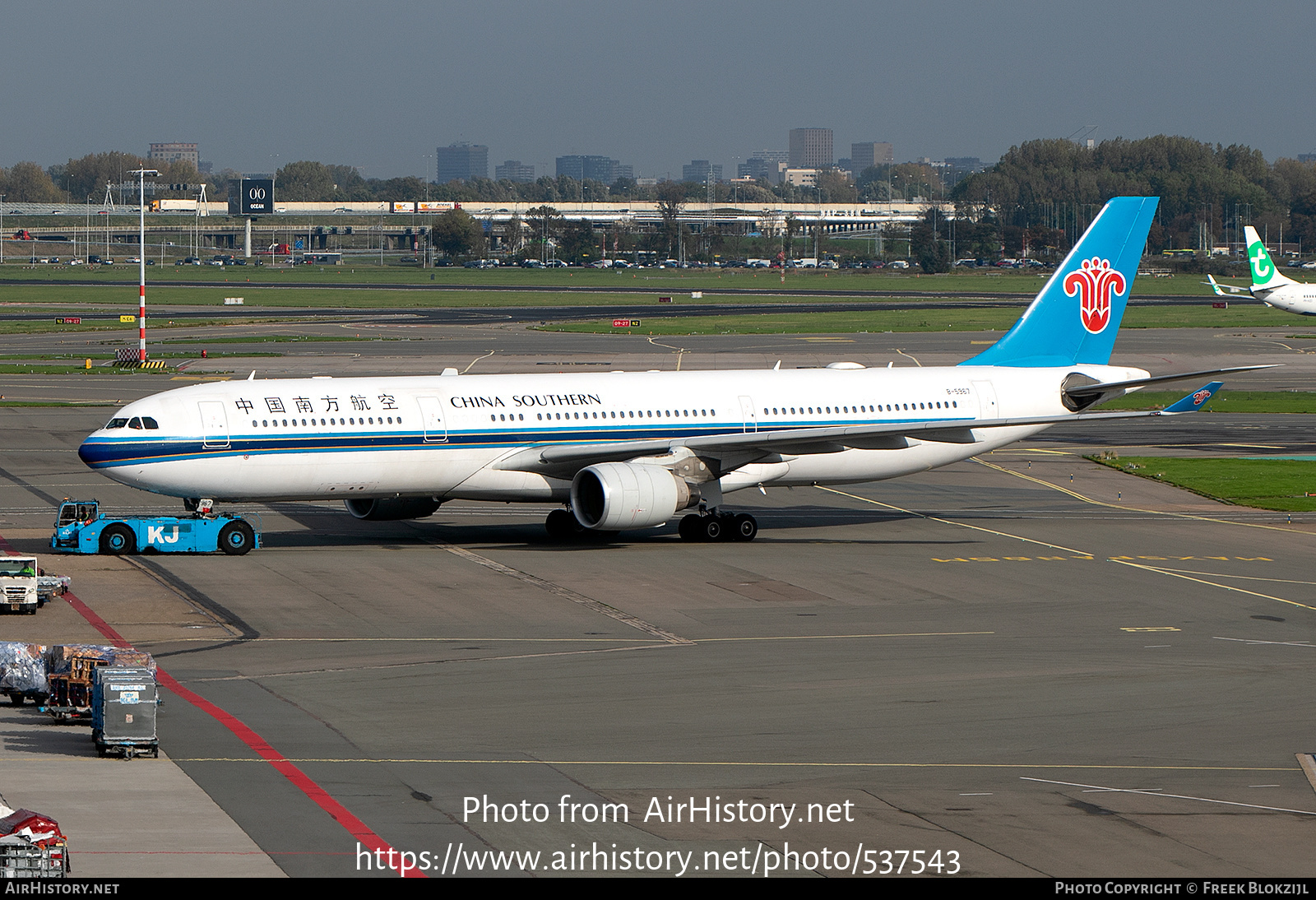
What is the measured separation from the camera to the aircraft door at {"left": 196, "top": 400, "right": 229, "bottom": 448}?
39.3 meters

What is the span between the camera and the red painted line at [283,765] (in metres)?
18.0

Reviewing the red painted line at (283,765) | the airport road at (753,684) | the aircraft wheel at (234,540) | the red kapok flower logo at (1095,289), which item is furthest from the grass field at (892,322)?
the red painted line at (283,765)

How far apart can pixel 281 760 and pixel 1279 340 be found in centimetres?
10857

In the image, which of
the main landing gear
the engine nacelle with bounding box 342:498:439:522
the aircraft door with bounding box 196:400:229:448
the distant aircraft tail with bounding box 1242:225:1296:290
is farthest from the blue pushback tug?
the distant aircraft tail with bounding box 1242:225:1296:290

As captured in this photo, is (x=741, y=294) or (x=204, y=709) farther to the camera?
(x=741, y=294)

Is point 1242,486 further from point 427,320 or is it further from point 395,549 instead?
point 427,320

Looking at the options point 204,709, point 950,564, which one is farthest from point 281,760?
point 950,564

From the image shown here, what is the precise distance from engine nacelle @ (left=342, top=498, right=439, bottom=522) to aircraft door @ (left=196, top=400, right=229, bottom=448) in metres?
5.27

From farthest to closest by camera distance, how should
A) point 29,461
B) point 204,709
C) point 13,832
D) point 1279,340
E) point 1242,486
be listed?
point 1279,340, point 29,461, point 1242,486, point 204,709, point 13,832

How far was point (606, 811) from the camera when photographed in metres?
19.4

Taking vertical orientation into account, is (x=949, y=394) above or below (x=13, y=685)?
above

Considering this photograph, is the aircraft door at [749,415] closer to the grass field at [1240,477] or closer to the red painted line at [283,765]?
the grass field at [1240,477]

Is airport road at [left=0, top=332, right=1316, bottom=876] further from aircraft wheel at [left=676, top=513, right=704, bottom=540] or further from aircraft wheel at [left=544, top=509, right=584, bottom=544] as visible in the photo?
aircraft wheel at [left=544, top=509, right=584, bottom=544]

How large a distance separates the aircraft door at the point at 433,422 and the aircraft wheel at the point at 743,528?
8.56 meters
